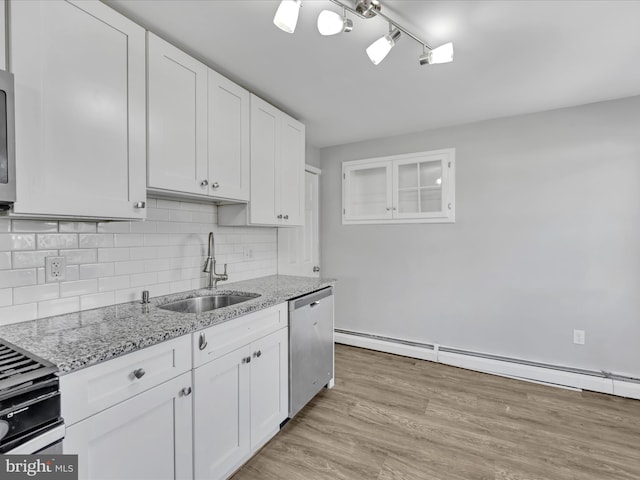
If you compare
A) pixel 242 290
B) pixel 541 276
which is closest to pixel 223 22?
pixel 242 290

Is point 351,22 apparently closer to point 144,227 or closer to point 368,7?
point 368,7

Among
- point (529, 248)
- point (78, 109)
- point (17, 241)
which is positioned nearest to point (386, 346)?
point (529, 248)

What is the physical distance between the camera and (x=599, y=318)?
8.84 ft

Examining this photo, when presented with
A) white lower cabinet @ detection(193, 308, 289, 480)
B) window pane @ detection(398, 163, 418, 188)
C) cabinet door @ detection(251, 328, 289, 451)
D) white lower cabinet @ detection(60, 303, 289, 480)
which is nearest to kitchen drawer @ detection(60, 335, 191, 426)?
white lower cabinet @ detection(60, 303, 289, 480)

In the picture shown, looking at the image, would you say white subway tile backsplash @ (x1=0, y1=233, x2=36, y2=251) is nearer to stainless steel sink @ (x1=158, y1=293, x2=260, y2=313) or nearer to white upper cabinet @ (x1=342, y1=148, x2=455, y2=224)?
stainless steel sink @ (x1=158, y1=293, x2=260, y2=313)

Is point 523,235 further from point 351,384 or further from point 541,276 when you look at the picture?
point 351,384

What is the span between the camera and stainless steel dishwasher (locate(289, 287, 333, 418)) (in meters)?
2.17

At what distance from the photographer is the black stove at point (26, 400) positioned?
2.70 ft

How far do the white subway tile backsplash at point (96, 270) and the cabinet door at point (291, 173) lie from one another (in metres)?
1.25

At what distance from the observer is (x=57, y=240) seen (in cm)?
154

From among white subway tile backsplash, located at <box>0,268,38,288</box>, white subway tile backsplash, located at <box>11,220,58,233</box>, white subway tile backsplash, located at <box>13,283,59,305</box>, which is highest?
white subway tile backsplash, located at <box>11,220,58,233</box>

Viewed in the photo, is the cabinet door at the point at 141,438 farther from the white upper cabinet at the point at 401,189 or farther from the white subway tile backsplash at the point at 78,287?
the white upper cabinet at the point at 401,189

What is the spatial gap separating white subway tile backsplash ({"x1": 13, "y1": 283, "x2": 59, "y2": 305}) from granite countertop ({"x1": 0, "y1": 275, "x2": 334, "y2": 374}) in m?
0.10

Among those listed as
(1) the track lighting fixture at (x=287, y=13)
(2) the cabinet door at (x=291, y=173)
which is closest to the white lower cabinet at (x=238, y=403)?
(2) the cabinet door at (x=291, y=173)
